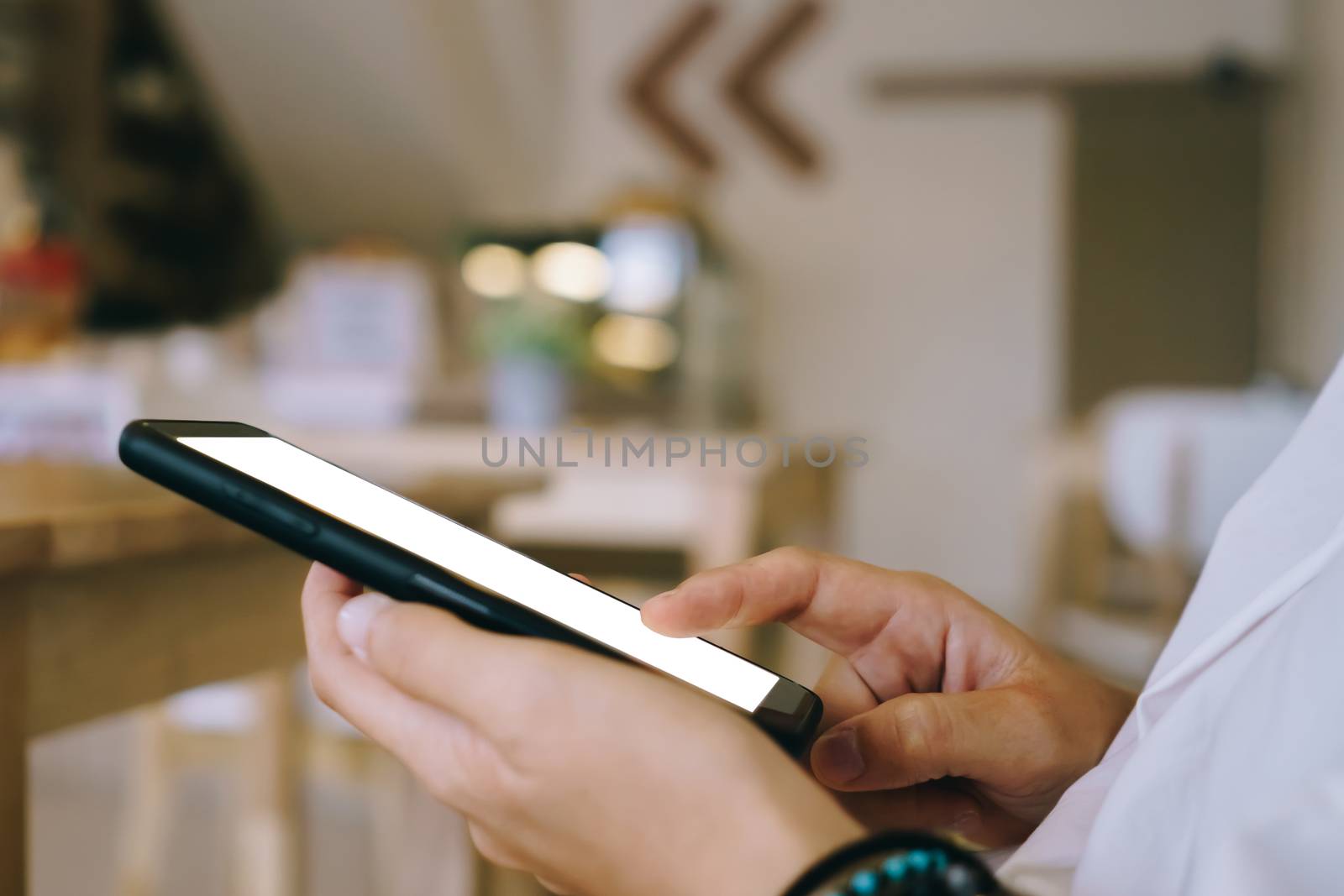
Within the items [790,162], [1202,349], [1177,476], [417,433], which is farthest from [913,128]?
[417,433]

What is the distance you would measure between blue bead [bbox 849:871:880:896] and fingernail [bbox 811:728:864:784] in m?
0.11

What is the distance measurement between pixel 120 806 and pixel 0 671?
4.18 feet

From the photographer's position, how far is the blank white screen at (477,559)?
282 mm

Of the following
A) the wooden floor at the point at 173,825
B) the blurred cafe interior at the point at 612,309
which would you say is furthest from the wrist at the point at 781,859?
the wooden floor at the point at 173,825

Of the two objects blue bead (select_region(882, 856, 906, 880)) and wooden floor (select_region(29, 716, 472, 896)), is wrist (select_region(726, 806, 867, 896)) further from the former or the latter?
wooden floor (select_region(29, 716, 472, 896))

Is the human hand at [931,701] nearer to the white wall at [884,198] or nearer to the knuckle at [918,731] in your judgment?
the knuckle at [918,731]

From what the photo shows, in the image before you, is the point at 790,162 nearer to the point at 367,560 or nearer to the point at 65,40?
the point at 65,40

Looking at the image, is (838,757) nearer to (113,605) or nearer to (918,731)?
(918,731)

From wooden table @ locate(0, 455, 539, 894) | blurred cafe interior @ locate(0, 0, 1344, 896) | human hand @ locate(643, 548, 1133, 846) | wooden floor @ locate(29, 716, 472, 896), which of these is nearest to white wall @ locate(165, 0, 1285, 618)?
blurred cafe interior @ locate(0, 0, 1344, 896)

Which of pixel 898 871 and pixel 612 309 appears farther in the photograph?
pixel 612 309

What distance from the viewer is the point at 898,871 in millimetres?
234

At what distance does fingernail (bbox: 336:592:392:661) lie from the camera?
272 millimetres

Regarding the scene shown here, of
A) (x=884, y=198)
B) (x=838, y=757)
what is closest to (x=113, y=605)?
(x=838, y=757)

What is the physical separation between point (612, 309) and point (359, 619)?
2.13 metres
